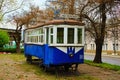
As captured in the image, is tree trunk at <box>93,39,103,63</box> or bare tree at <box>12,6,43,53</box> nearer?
tree trunk at <box>93,39,103,63</box>

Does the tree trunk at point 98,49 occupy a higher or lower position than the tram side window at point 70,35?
lower

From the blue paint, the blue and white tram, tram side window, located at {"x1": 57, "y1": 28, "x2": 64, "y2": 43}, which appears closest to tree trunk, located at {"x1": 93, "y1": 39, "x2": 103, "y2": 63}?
the blue and white tram

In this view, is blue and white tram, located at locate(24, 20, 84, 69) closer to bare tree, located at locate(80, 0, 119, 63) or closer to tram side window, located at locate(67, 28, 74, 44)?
tram side window, located at locate(67, 28, 74, 44)

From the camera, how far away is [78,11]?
80.2 ft

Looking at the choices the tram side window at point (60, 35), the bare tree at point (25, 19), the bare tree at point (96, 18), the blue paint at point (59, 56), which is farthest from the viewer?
the bare tree at point (25, 19)

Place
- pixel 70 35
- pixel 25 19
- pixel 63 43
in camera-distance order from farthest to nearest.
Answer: pixel 25 19 → pixel 70 35 → pixel 63 43

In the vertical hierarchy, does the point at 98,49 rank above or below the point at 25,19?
below

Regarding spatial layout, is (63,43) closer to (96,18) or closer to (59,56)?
(59,56)

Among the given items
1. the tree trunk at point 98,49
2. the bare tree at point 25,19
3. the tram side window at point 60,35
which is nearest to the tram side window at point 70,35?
the tram side window at point 60,35

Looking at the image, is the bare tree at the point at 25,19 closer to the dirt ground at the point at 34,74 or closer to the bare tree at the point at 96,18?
the bare tree at the point at 96,18

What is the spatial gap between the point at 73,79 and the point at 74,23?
10.5ft

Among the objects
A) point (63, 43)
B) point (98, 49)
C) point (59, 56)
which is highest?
point (63, 43)

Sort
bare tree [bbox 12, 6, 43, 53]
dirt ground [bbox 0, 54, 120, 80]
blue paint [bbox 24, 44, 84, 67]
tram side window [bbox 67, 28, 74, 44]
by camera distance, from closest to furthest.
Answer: dirt ground [bbox 0, 54, 120, 80]
blue paint [bbox 24, 44, 84, 67]
tram side window [bbox 67, 28, 74, 44]
bare tree [bbox 12, 6, 43, 53]

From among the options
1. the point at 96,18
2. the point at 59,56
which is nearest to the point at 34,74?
the point at 59,56
